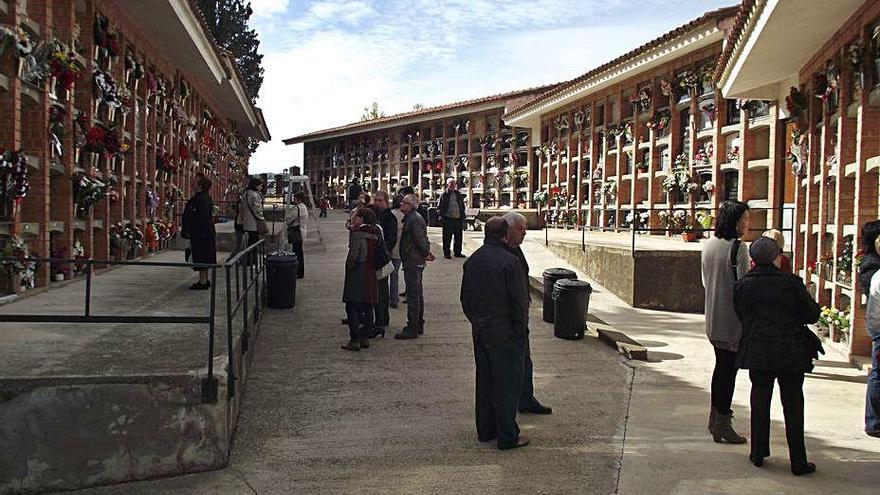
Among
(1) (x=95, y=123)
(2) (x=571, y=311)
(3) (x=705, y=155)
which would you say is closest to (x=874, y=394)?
(2) (x=571, y=311)

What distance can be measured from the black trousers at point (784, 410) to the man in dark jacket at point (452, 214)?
794 cm

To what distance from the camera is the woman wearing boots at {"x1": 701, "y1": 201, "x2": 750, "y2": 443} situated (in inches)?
174

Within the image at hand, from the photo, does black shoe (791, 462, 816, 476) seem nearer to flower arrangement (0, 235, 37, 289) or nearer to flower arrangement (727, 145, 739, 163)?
flower arrangement (0, 235, 37, 289)

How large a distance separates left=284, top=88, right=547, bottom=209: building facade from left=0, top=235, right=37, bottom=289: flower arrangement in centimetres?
1213

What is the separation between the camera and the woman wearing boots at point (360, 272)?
6.61 meters

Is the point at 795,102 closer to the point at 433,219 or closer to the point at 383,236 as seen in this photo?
the point at 383,236

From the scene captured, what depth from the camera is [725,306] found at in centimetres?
446

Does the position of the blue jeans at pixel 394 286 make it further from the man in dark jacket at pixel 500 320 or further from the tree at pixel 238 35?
the tree at pixel 238 35

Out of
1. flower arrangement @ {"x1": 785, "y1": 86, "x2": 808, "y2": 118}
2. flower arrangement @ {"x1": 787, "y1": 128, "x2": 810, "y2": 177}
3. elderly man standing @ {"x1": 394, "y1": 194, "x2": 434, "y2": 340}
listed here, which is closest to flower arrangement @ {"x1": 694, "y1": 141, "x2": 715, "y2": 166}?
flower arrangement @ {"x1": 787, "y1": 128, "x2": 810, "y2": 177}

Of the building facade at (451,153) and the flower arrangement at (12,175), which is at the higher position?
the building facade at (451,153)

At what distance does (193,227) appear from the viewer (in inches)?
289

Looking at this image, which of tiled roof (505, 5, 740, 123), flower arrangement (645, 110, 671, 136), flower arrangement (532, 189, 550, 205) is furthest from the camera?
flower arrangement (532, 189, 550, 205)

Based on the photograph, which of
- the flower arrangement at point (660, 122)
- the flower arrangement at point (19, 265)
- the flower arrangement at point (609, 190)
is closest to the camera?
the flower arrangement at point (19, 265)

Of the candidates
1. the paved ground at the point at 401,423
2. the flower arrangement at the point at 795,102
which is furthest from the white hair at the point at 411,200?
the flower arrangement at the point at 795,102
